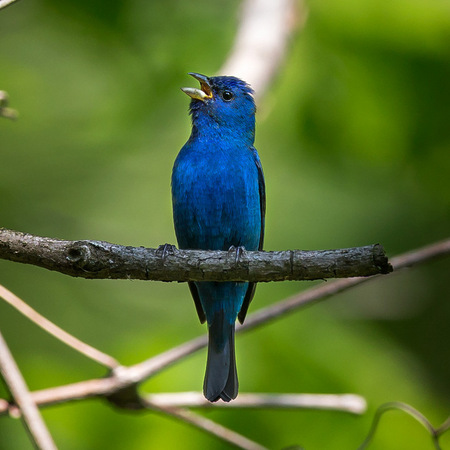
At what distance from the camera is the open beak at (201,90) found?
464 centimetres

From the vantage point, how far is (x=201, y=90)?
15.6ft

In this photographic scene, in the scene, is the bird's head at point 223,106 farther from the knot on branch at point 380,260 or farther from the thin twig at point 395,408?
the knot on branch at point 380,260

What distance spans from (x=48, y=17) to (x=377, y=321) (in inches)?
143

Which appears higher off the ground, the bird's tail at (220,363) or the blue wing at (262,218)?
the blue wing at (262,218)

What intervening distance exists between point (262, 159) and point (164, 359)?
2.46 meters

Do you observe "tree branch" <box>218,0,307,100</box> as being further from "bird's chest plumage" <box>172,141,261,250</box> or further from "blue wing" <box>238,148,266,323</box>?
"bird's chest plumage" <box>172,141,261,250</box>

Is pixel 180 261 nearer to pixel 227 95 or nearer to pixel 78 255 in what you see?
pixel 78 255

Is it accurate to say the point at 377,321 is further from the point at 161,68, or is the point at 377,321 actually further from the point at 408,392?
the point at 161,68

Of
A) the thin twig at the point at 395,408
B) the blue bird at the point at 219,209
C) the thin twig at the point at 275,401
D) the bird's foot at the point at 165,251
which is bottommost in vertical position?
the thin twig at the point at 395,408

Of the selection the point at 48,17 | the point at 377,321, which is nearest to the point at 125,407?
the point at 377,321

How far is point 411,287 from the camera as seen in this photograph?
574 cm

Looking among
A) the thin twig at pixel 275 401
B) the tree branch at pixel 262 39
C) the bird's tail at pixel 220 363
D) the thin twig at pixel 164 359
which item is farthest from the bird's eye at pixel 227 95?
the thin twig at pixel 275 401

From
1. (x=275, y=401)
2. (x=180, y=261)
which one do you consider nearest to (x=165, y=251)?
(x=180, y=261)

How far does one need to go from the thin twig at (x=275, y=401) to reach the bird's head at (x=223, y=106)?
182 cm
